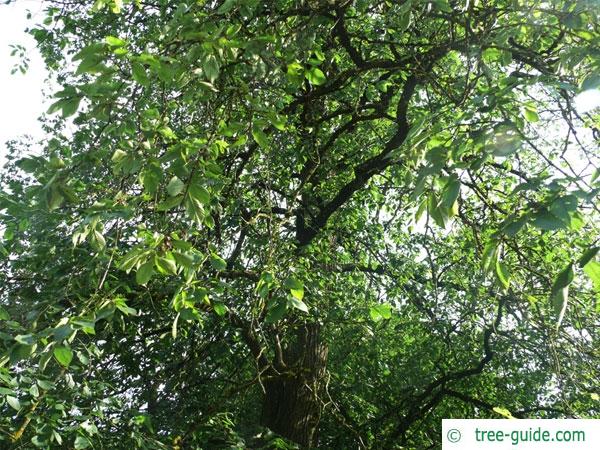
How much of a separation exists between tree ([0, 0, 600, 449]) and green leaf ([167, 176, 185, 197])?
0.04ft

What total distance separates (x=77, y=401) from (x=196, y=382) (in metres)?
1.75

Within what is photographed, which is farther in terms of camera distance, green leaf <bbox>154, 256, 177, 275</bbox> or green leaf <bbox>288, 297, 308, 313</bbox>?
green leaf <bbox>288, 297, 308, 313</bbox>

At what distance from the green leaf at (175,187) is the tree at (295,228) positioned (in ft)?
0.04

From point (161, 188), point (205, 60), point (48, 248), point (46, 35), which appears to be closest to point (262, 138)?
point (205, 60)

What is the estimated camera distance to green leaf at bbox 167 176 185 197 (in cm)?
223

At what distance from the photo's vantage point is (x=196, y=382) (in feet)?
19.3

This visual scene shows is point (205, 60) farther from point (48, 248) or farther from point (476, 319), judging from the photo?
point (476, 319)

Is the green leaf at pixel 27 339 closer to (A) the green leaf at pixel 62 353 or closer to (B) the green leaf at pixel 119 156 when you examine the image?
(A) the green leaf at pixel 62 353

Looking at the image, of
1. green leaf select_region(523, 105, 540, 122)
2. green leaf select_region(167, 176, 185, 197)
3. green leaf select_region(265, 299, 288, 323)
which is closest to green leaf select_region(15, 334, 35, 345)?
green leaf select_region(167, 176, 185, 197)
